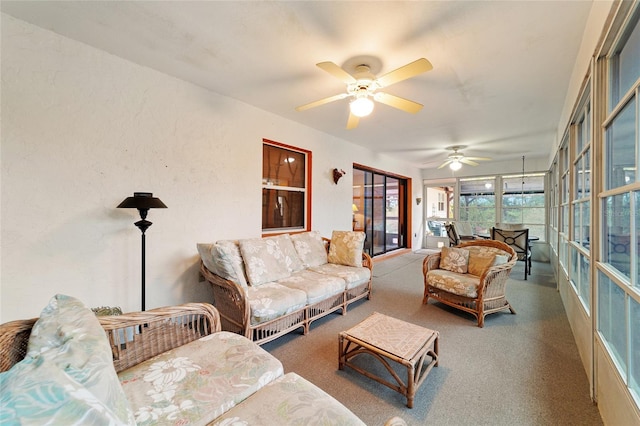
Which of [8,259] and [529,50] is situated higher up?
[529,50]

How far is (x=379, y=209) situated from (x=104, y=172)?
17.9ft

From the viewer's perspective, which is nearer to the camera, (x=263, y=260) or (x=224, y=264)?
(x=224, y=264)

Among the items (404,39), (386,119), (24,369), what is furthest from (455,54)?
(24,369)

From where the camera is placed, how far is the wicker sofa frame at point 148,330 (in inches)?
40.3

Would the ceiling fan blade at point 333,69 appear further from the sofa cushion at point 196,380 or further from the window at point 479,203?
the window at point 479,203

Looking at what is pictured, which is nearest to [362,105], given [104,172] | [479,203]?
[104,172]

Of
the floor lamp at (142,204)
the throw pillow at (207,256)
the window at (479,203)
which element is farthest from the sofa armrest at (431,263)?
the window at (479,203)

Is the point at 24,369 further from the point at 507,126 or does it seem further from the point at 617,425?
the point at 507,126

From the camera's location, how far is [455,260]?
3.31 m

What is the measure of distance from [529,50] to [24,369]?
3.34 meters

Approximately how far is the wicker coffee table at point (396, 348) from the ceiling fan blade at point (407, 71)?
6.34ft

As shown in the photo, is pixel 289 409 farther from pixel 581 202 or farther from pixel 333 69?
pixel 581 202

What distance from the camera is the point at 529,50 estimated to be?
6.84 feet

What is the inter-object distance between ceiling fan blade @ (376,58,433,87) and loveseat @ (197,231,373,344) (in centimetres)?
200
